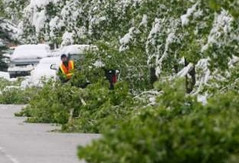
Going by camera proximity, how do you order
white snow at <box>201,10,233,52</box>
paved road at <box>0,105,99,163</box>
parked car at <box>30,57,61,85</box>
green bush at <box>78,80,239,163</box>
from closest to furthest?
green bush at <box>78,80,239,163</box> < white snow at <box>201,10,233,52</box> < paved road at <box>0,105,99,163</box> < parked car at <box>30,57,61,85</box>

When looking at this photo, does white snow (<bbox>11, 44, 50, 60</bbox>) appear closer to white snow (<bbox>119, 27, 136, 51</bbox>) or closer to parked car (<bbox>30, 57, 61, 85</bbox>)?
parked car (<bbox>30, 57, 61, 85</bbox>)

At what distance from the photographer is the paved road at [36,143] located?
539 inches

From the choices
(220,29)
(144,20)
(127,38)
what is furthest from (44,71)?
(220,29)

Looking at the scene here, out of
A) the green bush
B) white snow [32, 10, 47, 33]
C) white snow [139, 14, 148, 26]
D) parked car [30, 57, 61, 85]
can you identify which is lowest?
parked car [30, 57, 61, 85]

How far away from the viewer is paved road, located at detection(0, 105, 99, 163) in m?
13.7

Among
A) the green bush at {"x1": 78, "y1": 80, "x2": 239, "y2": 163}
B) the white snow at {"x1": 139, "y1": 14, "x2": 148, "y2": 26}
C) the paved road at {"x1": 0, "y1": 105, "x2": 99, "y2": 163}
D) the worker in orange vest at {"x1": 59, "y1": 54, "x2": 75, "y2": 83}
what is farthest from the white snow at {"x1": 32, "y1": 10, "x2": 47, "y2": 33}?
the green bush at {"x1": 78, "y1": 80, "x2": 239, "y2": 163}

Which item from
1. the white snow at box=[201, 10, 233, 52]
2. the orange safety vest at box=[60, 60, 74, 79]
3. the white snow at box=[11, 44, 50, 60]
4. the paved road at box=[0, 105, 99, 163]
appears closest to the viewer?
the white snow at box=[201, 10, 233, 52]

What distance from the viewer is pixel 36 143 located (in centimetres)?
1616

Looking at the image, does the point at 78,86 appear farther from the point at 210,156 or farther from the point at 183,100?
the point at 210,156

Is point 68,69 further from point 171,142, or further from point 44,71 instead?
point 171,142

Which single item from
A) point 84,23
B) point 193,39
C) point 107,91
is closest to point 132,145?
point 193,39

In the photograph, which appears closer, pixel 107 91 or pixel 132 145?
pixel 132 145

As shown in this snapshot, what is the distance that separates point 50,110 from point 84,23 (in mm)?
5651

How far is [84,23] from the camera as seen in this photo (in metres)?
26.1
